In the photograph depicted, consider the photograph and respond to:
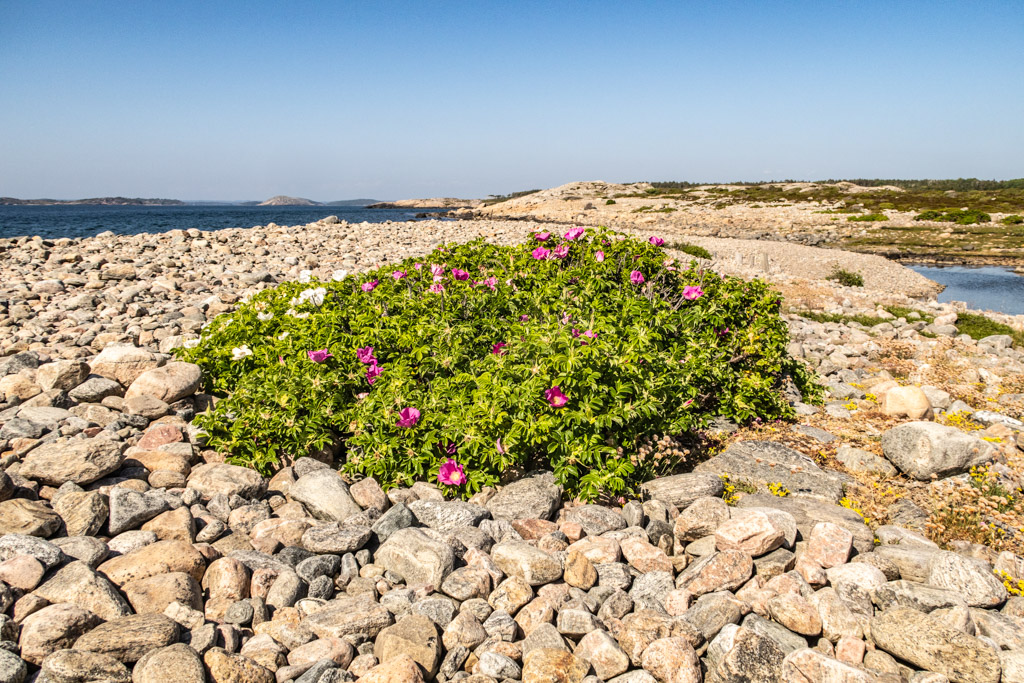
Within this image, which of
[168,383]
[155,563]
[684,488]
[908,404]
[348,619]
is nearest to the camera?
[348,619]

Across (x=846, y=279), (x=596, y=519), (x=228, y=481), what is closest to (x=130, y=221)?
(x=846, y=279)

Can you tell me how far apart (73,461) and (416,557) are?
7.54 ft

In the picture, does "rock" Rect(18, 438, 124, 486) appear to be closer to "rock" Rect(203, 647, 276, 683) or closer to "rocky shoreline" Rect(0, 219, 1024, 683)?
"rocky shoreline" Rect(0, 219, 1024, 683)

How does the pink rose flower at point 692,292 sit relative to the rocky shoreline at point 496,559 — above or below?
above

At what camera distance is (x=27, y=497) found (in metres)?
3.54

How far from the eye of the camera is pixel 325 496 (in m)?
3.82

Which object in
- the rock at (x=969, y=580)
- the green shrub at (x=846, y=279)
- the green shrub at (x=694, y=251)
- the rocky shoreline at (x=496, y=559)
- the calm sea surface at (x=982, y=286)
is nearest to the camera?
the rocky shoreline at (x=496, y=559)

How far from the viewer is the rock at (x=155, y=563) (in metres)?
2.93

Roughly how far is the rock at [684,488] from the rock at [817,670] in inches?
57.0

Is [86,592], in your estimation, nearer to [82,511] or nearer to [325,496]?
[82,511]

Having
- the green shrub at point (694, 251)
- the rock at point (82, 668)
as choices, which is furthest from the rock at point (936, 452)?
the green shrub at point (694, 251)

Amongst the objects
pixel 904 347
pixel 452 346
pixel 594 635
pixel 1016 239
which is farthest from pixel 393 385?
pixel 1016 239

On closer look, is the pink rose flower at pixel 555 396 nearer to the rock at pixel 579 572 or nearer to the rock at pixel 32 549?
the rock at pixel 579 572

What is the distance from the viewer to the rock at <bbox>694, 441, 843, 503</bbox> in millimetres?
4266
